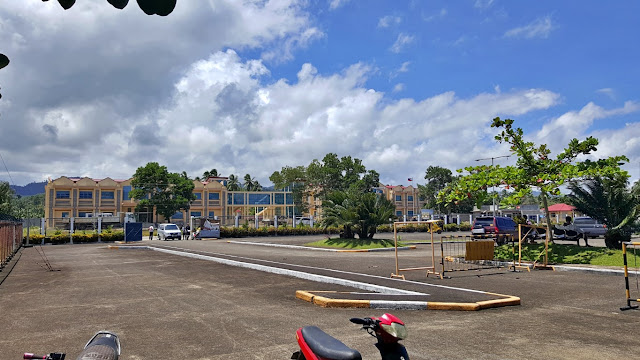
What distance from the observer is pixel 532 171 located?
18.4 m

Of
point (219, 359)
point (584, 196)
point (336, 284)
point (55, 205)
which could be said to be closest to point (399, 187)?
point (55, 205)

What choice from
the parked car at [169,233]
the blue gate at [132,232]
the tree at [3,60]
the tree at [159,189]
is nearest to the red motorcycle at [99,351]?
the tree at [3,60]

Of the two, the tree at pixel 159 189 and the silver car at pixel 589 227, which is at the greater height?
the tree at pixel 159 189

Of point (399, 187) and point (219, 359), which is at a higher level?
point (399, 187)

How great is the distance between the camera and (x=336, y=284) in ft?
40.5

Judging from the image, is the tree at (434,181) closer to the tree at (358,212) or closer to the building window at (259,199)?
the building window at (259,199)

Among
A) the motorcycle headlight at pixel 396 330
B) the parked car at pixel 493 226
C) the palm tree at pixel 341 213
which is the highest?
the palm tree at pixel 341 213

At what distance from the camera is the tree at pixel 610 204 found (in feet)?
55.7

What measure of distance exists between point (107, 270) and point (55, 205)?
224 ft

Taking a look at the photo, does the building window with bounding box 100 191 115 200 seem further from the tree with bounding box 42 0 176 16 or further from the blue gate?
the tree with bounding box 42 0 176 16

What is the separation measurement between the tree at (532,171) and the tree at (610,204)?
0.53 metres

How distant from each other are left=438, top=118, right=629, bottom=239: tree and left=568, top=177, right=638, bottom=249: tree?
527 mm

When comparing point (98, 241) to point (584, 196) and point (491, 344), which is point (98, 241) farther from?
point (491, 344)

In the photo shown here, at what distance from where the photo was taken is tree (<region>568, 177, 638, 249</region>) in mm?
16984
